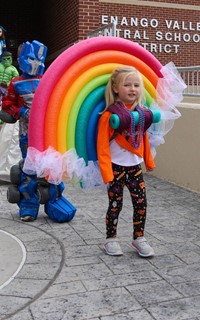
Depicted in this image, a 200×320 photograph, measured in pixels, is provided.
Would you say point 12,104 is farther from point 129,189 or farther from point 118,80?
point 129,189

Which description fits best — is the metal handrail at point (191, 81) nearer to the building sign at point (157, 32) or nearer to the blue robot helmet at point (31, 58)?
the blue robot helmet at point (31, 58)

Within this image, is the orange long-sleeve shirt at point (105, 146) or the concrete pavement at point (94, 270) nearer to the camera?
the concrete pavement at point (94, 270)

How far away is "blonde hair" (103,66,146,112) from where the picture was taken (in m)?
3.34

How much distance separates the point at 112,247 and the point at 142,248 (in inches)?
10.0

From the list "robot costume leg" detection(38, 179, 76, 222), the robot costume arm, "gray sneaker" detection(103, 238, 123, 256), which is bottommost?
"gray sneaker" detection(103, 238, 123, 256)

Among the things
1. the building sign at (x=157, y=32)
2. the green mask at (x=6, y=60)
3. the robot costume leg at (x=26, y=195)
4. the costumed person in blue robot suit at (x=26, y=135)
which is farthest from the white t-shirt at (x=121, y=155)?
the building sign at (x=157, y=32)

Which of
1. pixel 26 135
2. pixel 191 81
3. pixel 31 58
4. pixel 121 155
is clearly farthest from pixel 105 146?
Result: pixel 191 81

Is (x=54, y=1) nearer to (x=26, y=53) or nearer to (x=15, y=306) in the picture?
(x=26, y=53)

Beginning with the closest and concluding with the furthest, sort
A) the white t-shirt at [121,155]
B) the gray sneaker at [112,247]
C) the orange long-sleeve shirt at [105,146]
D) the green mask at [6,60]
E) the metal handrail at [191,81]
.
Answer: the orange long-sleeve shirt at [105,146]
the white t-shirt at [121,155]
the gray sneaker at [112,247]
the metal handrail at [191,81]
the green mask at [6,60]

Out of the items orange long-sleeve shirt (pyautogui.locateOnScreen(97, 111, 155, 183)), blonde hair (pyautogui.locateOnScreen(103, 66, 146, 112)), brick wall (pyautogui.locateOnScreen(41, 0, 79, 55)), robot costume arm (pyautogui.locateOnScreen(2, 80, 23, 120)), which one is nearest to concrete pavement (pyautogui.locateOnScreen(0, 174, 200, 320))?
orange long-sleeve shirt (pyautogui.locateOnScreen(97, 111, 155, 183))

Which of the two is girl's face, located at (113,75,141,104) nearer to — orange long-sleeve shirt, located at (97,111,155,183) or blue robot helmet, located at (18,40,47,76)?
orange long-sleeve shirt, located at (97,111,155,183)

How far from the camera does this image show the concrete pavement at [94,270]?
2.70 m

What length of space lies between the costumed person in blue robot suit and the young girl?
1.09 metres

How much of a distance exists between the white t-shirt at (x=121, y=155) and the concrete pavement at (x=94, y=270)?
31.7 inches
